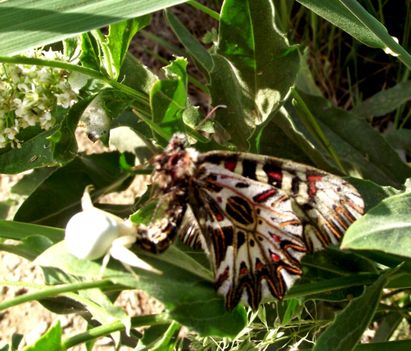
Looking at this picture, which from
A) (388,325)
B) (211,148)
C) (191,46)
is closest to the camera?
(211,148)

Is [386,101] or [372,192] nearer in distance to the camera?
[372,192]

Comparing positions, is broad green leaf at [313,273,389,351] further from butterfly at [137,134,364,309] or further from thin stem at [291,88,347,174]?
thin stem at [291,88,347,174]

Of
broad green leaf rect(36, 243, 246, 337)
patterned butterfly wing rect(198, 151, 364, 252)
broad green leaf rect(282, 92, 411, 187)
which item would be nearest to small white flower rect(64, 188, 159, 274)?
broad green leaf rect(36, 243, 246, 337)

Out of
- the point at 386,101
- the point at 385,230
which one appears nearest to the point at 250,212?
the point at 385,230

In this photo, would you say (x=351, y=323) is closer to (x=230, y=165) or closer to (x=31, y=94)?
(x=230, y=165)

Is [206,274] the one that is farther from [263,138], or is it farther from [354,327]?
[263,138]

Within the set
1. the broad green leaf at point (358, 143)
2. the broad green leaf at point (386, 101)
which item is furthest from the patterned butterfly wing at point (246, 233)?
the broad green leaf at point (386, 101)

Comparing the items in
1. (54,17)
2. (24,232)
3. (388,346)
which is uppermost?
(54,17)
